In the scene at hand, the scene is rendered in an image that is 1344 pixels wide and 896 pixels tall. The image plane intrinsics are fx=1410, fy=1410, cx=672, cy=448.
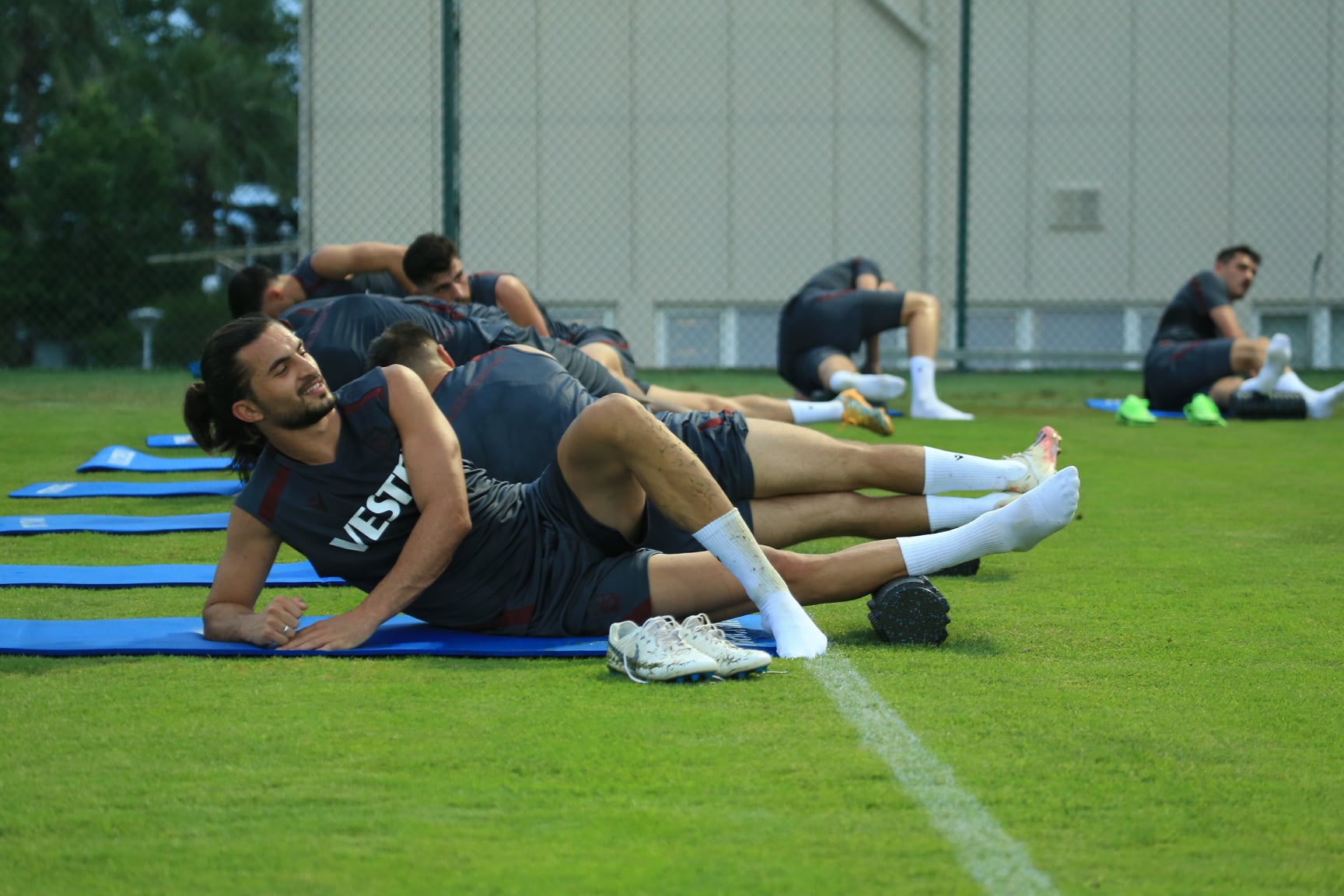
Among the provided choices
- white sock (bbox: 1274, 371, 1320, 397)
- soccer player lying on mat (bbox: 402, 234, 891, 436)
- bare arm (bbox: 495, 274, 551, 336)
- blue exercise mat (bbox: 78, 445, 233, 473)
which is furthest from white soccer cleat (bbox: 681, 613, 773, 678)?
white sock (bbox: 1274, 371, 1320, 397)

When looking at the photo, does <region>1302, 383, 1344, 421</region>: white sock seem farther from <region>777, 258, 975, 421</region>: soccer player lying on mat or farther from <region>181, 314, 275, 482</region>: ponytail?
<region>181, 314, 275, 482</region>: ponytail

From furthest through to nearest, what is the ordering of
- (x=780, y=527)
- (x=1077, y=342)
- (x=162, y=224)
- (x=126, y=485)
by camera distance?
(x=162, y=224) → (x=1077, y=342) → (x=126, y=485) → (x=780, y=527)

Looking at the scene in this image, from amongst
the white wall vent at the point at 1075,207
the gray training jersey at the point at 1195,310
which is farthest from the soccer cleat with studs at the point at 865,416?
the white wall vent at the point at 1075,207

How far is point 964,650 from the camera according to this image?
3.06 metres

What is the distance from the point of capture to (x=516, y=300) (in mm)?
6805

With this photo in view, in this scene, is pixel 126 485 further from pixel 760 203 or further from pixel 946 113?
pixel 946 113

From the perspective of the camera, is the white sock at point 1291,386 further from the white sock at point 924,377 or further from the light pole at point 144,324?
the light pole at point 144,324

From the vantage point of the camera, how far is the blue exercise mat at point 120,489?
5820 mm

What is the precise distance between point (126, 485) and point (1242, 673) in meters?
4.77

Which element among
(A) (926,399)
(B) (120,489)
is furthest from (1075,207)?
(B) (120,489)

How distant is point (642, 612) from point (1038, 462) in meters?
1.54

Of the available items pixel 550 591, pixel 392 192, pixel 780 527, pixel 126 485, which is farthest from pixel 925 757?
pixel 392 192

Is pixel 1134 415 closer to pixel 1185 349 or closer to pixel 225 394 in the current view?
pixel 1185 349

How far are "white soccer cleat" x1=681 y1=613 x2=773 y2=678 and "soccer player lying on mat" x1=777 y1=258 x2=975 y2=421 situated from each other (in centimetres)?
566
